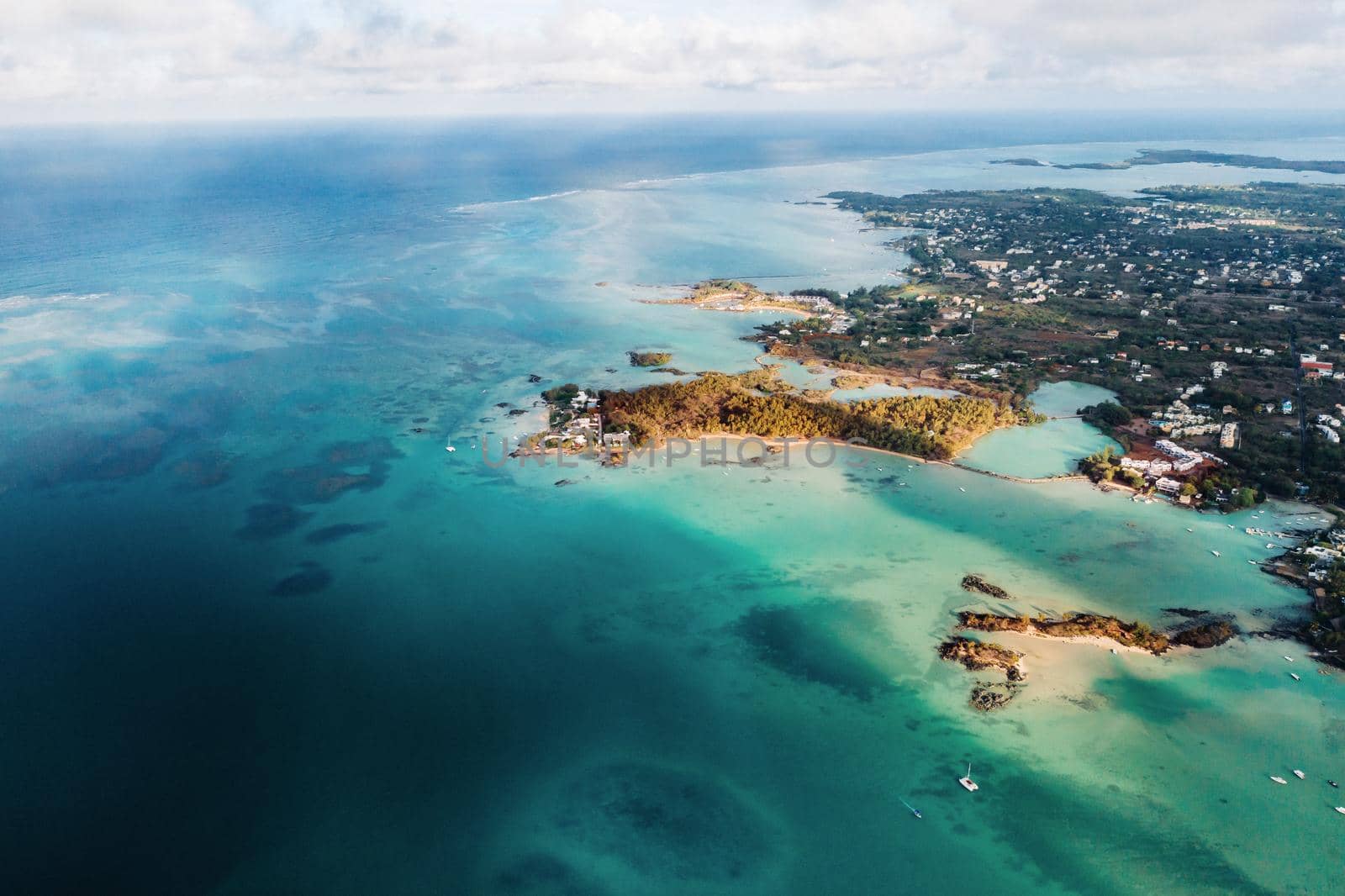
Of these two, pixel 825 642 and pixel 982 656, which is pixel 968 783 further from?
pixel 825 642

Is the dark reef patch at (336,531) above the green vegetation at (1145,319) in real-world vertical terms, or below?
below

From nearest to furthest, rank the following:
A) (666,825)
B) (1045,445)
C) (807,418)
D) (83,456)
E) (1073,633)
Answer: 1. (666,825)
2. (1073,633)
3. (83,456)
4. (1045,445)
5. (807,418)

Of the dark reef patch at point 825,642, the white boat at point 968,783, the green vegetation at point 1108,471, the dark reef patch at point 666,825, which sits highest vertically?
the green vegetation at point 1108,471

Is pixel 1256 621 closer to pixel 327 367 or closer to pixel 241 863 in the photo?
pixel 241 863

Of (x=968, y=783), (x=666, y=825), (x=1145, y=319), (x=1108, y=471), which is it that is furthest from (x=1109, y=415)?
(x=666, y=825)

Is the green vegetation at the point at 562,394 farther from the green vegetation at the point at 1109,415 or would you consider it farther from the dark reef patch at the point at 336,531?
the green vegetation at the point at 1109,415

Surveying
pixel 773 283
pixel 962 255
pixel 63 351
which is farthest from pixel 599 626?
pixel 962 255

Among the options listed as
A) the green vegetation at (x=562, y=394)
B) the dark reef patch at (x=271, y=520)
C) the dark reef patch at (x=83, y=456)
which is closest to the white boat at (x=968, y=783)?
the dark reef patch at (x=271, y=520)
